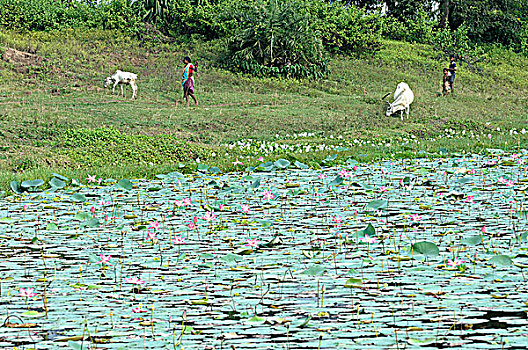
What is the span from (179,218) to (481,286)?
4.43 metres

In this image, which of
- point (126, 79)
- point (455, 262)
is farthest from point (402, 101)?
point (455, 262)

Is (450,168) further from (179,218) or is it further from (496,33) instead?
(496,33)

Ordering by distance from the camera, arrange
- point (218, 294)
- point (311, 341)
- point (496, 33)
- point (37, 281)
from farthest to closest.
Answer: point (496, 33), point (37, 281), point (218, 294), point (311, 341)

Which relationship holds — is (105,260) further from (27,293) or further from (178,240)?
(27,293)

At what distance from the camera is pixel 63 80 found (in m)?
29.7

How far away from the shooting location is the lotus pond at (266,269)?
15.8 ft

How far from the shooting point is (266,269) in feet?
21.2

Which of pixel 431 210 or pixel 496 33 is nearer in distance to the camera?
pixel 431 210

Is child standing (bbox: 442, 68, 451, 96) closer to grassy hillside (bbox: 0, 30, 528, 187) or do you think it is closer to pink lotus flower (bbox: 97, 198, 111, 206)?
grassy hillside (bbox: 0, 30, 528, 187)

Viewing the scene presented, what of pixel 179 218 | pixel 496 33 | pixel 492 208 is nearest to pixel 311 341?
pixel 179 218

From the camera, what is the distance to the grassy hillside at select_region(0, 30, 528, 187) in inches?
639

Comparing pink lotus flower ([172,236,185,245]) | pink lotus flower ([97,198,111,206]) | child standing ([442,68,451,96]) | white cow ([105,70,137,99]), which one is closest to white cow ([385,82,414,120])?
child standing ([442,68,451,96])

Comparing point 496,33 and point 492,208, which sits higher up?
point 496,33

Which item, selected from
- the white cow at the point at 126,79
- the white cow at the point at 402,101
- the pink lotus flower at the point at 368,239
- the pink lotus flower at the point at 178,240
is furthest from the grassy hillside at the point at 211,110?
the pink lotus flower at the point at 368,239
